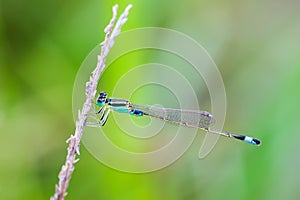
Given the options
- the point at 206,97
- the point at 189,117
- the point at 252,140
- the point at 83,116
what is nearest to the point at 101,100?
the point at 83,116

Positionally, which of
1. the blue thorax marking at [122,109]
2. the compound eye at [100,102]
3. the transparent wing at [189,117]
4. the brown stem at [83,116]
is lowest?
the brown stem at [83,116]

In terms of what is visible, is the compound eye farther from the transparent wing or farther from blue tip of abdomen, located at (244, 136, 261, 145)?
blue tip of abdomen, located at (244, 136, 261, 145)

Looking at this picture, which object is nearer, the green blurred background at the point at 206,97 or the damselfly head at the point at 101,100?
the damselfly head at the point at 101,100

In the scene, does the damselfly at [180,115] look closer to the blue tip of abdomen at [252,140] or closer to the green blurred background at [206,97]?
the blue tip of abdomen at [252,140]

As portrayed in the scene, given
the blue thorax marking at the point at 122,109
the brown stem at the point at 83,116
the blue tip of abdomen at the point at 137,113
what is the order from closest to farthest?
the brown stem at the point at 83,116 < the blue thorax marking at the point at 122,109 < the blue tip of abdomen at the point at 137,113

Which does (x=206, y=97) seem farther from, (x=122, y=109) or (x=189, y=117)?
(x=122, y=109)

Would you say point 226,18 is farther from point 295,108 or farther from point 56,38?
point 56,38

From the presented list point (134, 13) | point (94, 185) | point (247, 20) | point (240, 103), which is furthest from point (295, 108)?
point (94, 185)

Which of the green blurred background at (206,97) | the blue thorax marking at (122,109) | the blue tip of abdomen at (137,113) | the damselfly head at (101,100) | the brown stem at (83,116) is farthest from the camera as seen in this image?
the green blurred background at (206,97)

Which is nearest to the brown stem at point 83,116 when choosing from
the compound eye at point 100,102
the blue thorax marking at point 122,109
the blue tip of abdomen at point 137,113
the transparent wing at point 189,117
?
the compound eye at point 100,102
